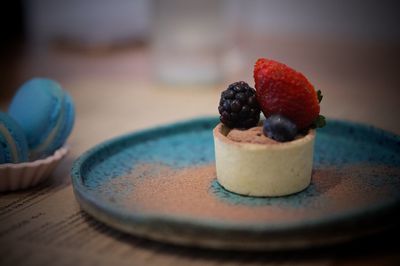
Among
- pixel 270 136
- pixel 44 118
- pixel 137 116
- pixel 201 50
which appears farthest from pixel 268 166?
pixel 201 50

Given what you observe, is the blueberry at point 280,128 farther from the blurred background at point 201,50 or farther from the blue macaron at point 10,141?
the blurred background at point 201,50

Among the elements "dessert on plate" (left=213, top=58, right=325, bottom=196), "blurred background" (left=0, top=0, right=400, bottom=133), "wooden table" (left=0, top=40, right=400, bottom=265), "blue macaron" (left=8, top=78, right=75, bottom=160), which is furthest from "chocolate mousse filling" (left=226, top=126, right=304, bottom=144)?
"blurred background" (left=0, top=0, right=400, bottom=133)

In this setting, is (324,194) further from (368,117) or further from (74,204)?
(368,117)

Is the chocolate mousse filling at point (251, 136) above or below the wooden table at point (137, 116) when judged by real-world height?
above

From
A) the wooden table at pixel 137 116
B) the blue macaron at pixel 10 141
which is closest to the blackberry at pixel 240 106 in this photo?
the wooden table at pixel 137 116

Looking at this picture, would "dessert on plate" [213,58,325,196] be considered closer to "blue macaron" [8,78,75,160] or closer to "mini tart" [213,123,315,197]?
"mini tart" [213,123,315,197]

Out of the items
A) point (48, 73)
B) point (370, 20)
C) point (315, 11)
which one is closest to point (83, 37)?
point (48, 73)
